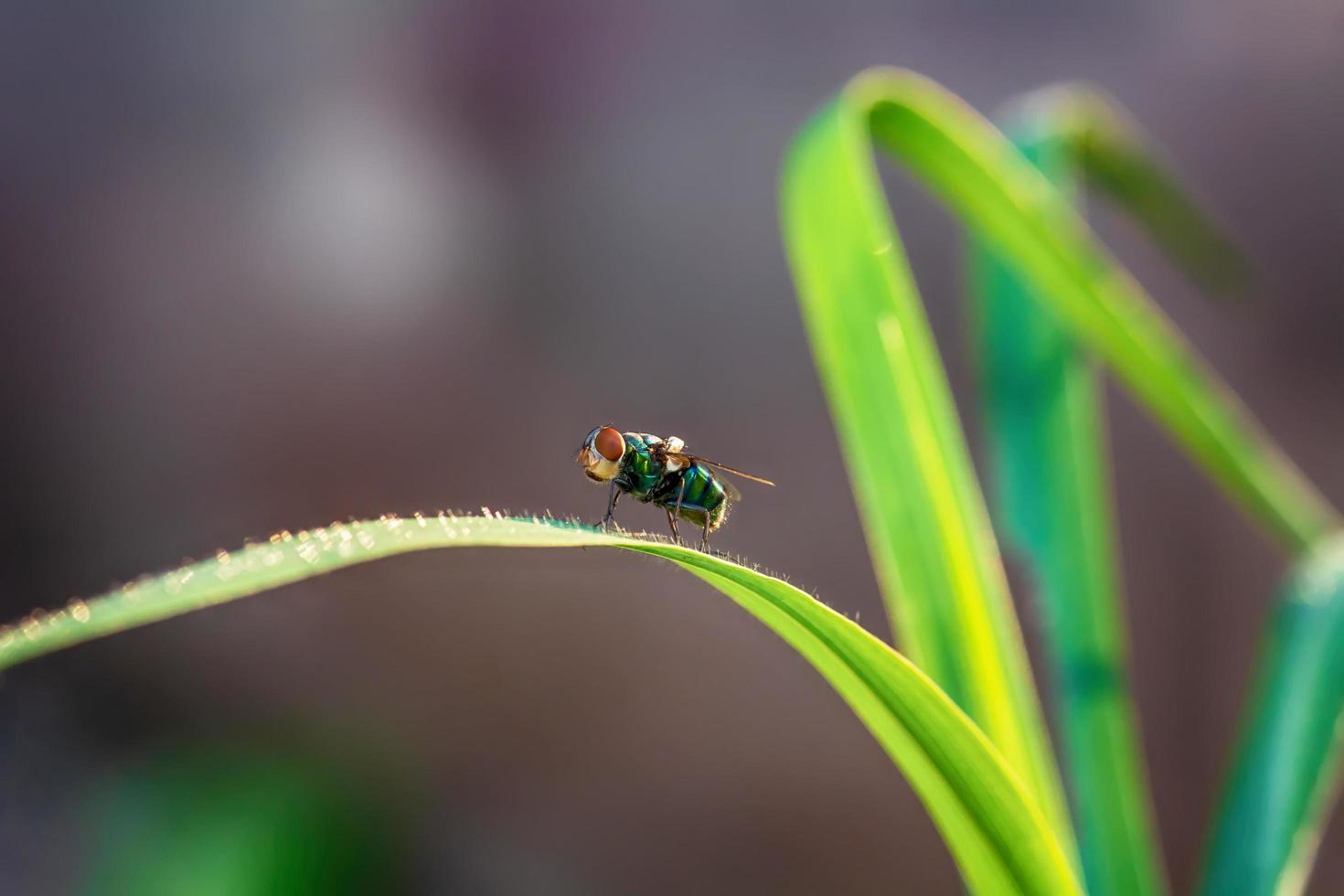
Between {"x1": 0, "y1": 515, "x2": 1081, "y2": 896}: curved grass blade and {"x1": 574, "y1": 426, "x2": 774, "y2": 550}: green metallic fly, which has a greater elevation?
{"x1": 574, "y1": 426, "x2": 774, "y2": 550}: green metallic fly

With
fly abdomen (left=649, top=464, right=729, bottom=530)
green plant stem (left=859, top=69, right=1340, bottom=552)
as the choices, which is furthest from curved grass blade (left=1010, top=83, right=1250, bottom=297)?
fly abdomen (left=649, top=464, right=729, bottom=530)

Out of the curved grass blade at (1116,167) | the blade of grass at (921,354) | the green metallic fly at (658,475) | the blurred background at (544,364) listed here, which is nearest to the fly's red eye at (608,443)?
the green metallic fly at (658,475)

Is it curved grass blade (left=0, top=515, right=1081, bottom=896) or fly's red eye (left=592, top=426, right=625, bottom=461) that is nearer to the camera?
curved grass blade (left=0, top=515, right=1081, bottom=896)

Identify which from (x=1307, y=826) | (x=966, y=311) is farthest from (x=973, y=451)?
(x=1307, y=826)

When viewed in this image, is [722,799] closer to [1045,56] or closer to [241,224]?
[241,224]

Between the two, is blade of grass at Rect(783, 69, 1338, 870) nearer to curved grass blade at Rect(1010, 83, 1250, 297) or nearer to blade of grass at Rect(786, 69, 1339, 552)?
blade of grass at Rect(786, 69, 1339, 552)

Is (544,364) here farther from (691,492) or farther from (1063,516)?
(1063,516)

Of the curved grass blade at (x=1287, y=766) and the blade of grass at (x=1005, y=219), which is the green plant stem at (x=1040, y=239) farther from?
the curved grass blade at (x=1287, y=766)
